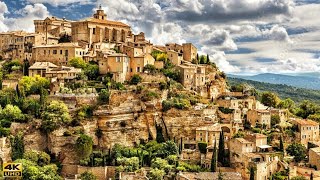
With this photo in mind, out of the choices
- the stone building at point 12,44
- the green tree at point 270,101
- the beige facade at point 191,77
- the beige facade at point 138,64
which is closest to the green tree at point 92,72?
Answer: the beige facade at point 138,64

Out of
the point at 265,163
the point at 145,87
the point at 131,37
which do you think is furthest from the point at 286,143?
the point at 131,37

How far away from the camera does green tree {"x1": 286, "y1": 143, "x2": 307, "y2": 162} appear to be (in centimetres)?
4891

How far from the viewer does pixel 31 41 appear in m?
65.0

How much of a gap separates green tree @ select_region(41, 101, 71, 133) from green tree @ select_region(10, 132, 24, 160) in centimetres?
290

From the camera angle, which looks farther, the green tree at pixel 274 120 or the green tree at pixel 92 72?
the green tree at pixel 92 72

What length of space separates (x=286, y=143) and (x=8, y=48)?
1552 inches

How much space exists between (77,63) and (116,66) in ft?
18.1

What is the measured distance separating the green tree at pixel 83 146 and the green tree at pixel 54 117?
3103mm

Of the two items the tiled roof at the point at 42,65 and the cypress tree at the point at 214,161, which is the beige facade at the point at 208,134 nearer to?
the cypress tree at the point at 214,161

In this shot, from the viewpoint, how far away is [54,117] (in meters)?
50.3

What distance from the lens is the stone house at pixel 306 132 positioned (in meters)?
52.9

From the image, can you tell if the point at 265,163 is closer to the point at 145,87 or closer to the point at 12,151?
the point at 145,87

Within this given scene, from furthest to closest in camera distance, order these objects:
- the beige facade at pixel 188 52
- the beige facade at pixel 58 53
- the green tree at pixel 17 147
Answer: the beige facade at pixel 188 52 < the beige facade at pixel 58 53 < the green tree at pixel 17 147

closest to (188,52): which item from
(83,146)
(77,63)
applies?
(77,63)
